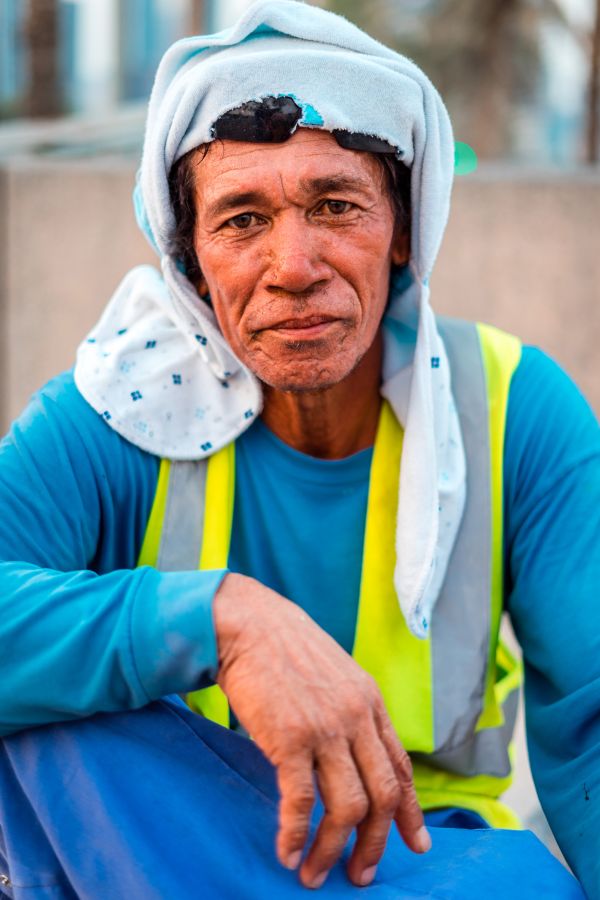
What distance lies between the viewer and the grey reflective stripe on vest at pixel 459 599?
2.40 m

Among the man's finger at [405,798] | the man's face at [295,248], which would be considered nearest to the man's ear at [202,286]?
the man's face at [295,248]

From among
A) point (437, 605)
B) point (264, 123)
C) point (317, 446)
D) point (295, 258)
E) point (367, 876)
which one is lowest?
point (367, 876)

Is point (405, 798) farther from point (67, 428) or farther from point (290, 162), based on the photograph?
point (290, 162)

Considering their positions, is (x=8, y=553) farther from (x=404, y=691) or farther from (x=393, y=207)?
(x=393, y=207)

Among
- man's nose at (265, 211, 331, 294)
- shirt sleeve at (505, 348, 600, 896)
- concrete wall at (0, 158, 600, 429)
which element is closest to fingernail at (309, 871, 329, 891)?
shirt sleeve at (505, 348, 600, 896)

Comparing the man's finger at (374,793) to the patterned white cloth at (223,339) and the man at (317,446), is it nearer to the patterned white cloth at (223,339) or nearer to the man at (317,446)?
the man at (317,446)

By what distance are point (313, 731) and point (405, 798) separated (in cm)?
23

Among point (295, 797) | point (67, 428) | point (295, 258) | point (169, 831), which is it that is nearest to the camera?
point (295, 797)

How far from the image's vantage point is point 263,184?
88.0 inches

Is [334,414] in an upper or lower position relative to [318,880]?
upper

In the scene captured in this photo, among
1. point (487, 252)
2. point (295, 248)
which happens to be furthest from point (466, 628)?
point (487, 252)

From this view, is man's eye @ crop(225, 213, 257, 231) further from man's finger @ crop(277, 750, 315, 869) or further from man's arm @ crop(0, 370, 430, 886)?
man's finger @ crop(277, 750, 315, 869)

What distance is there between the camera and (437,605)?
244 centimetres

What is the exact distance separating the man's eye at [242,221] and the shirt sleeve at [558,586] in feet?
2.15
